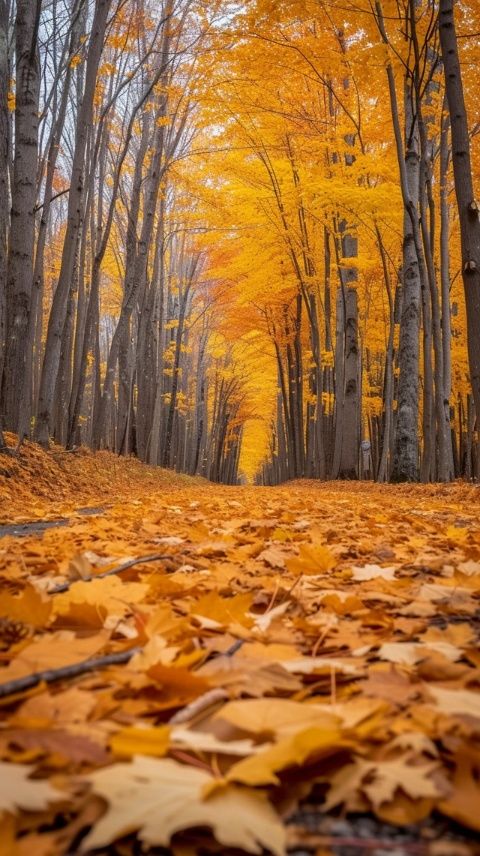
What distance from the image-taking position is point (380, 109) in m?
11.5

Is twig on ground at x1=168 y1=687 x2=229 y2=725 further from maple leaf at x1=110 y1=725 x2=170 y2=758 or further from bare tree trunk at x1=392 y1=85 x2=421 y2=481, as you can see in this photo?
bare tree trunk at x1=392 y1=85 x2=421 y2=481

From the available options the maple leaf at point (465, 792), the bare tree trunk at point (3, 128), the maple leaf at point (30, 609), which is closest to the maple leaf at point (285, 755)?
the maple leaf at point (465, 792)

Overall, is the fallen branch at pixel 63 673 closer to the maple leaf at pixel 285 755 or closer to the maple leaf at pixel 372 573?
the maple leaf at pixel 285 755

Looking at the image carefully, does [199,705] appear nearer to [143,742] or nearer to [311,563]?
[143,742]

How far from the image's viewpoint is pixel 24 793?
0.66m

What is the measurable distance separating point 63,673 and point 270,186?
12.8 m

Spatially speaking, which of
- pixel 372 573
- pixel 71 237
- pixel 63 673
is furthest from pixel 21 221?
pixel 63 673

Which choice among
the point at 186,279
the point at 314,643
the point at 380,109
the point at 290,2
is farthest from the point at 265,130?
the point at 314,643

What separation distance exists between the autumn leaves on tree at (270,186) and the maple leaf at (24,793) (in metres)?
4.86

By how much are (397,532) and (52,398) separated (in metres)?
5.60

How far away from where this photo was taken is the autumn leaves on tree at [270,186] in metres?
6.74

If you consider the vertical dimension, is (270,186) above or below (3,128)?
above

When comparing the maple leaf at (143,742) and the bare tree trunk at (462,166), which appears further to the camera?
the bare tree trunk at (462,166)

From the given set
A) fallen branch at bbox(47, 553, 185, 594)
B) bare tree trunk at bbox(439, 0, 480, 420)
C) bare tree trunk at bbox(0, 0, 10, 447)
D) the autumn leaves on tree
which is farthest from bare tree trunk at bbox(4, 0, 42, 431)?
fallen branch at bbox(47, 553, 185, 594)
